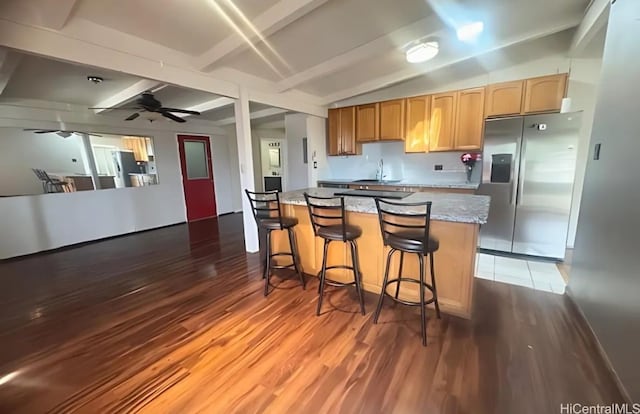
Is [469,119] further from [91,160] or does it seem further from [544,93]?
[91,160]

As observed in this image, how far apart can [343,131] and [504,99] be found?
8.15 feet

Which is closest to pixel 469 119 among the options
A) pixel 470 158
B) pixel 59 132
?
pixel 470 158

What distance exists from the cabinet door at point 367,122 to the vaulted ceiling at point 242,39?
71 cm

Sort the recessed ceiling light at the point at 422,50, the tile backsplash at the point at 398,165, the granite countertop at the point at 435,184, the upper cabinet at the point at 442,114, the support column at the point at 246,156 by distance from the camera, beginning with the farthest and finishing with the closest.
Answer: the tile backsplash at the point at 398,165 < the granite countertop at the point at 435,184 < the support column at the point at 246,156 < the upper cabinet at the point at 442,114 < the recessed ceiling light at the point at 422,50

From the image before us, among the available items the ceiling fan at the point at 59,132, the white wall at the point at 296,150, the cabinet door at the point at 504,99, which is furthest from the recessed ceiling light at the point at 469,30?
the ceiling fan at the point at 59,132

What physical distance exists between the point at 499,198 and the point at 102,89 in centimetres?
556

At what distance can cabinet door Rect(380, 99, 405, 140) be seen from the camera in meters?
4.33

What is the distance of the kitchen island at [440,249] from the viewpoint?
206cm

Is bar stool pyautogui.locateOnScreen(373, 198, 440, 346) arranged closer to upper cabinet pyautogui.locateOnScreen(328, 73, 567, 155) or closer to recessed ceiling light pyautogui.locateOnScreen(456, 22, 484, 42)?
recessed ceiling light pyautogui.locateOnScreen(456, 22, 484, 42)

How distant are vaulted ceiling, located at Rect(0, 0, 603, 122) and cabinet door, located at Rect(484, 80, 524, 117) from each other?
40cm

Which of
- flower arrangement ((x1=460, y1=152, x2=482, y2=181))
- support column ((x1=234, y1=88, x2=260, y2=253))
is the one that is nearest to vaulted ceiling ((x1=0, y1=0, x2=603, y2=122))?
support column ((x1=234, y1=88, x2=260, y2=253))

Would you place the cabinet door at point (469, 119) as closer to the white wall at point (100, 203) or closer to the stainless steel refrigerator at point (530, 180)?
the stainless steel refrigerator at point (530, 180)

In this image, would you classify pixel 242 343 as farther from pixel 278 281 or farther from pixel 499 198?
pixel 499 198

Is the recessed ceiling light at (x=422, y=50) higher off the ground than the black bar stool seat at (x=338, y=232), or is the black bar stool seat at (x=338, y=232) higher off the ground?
the recessed ceiling light at (x=422, y=50)
